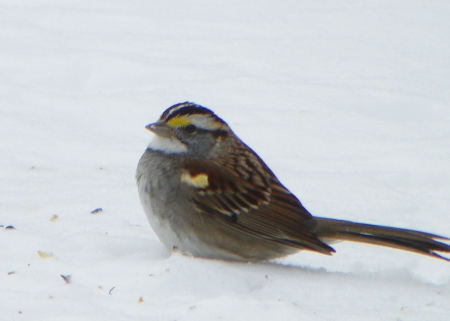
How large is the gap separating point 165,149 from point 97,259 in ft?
2.62

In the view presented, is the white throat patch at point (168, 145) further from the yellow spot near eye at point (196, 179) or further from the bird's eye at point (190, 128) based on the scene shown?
the yellow spot near eye at point (196, 179)

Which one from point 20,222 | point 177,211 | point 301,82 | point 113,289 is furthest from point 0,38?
point 113,289

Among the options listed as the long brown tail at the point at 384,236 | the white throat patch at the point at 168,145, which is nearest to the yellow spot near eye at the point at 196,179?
the white throat patch at the point at 168,145

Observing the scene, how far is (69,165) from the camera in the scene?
7.90 m

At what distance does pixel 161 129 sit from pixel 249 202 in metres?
0.64

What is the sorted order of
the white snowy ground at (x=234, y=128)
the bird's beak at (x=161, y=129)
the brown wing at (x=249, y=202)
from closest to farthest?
the white snowy ground at (x=234, y=128) < the brown wing at (x=249, y=202) < the bird's beak at (x=161, y=129)

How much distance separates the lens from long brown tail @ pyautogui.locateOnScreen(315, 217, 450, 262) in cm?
578

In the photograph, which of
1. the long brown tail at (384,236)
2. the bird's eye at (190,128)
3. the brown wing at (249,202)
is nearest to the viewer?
the long brown tail at (384,236)

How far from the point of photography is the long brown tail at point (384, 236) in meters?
5.78

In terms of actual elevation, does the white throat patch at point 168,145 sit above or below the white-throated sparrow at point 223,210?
above

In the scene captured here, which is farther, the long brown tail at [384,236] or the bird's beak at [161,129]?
the bird's beak at [161,129]

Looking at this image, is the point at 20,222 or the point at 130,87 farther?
the point at 130,87

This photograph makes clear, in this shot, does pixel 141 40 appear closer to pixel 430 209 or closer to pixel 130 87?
pixel 130 87

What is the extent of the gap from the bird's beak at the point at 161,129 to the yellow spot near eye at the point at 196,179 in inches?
11.5
